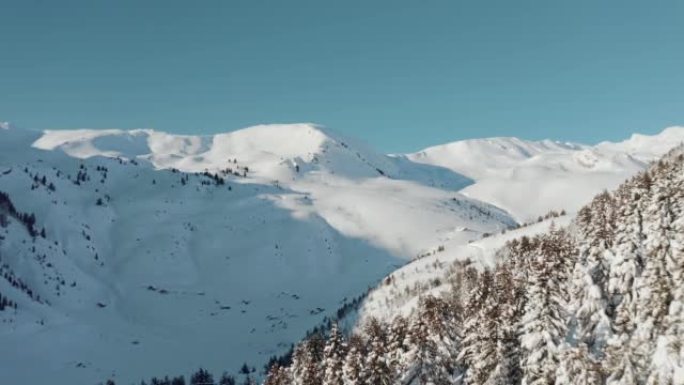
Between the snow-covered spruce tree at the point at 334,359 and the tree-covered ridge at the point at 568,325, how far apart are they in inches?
4.0

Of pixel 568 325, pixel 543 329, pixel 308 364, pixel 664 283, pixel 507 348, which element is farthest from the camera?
pixel 308 364

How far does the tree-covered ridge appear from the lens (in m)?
36.6

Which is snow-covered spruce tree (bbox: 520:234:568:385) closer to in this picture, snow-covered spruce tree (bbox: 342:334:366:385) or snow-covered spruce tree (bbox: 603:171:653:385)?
snow-covered spruce tree (bbox: 603:171:653:385)

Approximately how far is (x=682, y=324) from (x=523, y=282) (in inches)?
1079

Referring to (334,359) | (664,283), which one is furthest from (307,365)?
(664,283)

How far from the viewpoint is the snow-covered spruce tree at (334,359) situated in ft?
203

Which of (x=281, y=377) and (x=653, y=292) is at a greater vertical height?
(x=653, y=292)

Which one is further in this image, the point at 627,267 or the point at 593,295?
the point at 593,295

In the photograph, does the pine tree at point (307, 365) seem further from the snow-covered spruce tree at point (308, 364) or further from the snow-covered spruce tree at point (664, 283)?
the snow-covered spruce tree at point (664, 283)

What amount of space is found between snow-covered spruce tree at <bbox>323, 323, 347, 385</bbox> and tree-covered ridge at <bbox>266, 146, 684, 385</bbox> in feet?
0.33

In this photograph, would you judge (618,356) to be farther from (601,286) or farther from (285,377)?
(285,377)

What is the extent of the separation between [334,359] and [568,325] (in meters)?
Answer: 22.4

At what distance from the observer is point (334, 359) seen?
6275cm

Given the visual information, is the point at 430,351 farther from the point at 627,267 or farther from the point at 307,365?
the point at 627,267
